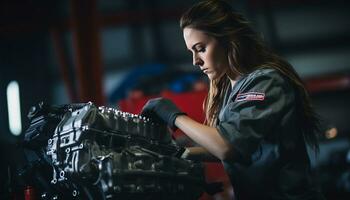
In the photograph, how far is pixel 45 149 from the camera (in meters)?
1.67

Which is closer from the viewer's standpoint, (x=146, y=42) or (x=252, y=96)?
(x=252, y=96)

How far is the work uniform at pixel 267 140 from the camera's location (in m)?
1.46

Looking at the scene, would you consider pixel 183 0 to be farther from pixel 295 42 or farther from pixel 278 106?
pixel 278 106

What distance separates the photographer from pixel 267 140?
1536 mm

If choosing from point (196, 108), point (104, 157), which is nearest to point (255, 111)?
point (104, 157)

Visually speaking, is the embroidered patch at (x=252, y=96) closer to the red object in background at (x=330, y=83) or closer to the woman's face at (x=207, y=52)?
the woman's face at (x=207, y=52)

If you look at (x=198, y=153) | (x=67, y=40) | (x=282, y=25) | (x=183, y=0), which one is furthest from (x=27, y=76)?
(x=198, y=153)

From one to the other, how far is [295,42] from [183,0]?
249 cm

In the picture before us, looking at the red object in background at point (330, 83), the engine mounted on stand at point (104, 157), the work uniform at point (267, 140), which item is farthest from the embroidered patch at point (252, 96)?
the red object in background at point (330, 83)

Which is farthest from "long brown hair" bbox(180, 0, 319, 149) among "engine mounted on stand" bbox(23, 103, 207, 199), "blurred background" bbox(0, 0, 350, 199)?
"blurred background" bbox(0, 0, 350, 199)

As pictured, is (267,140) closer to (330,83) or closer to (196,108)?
(196,108)

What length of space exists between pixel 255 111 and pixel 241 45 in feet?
1.07

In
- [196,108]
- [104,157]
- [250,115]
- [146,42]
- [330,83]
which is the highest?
[146,42]

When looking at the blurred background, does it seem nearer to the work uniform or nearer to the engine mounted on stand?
the engine mounted on stand
